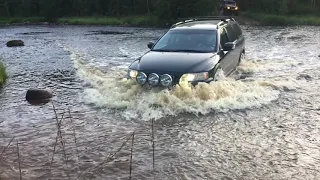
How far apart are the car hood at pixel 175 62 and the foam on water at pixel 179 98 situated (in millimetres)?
403

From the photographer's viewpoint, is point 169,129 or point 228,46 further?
point 228,46

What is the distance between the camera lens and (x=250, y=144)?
264 inches

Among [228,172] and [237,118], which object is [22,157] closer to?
[228,172]

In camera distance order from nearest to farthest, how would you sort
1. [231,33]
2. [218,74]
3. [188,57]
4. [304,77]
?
[188,57] → [218,74] → [231,33] → [304,77]

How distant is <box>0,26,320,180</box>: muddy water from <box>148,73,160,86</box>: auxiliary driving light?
195mm

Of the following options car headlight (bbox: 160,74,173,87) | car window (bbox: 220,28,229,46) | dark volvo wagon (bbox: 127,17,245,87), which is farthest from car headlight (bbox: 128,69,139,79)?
car window (bbox: 220,28,229,46)

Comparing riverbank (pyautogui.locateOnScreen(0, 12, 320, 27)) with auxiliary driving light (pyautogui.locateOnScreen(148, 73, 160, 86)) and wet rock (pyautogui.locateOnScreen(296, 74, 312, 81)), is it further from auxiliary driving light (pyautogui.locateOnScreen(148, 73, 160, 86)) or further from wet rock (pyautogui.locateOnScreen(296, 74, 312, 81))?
auxiliary driving light (pyautogui.locateOnScreen(148, 73, 160, 86))

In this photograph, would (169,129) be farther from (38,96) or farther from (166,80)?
(38,96)

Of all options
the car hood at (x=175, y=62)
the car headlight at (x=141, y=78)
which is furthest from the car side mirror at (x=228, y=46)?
the car headlight at (x=141, y=78)

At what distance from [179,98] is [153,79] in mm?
711

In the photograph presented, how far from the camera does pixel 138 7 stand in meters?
61.7

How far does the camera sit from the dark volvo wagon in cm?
866

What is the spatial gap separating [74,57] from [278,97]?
1184cm

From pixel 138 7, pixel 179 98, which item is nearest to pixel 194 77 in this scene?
pixel 179 98
